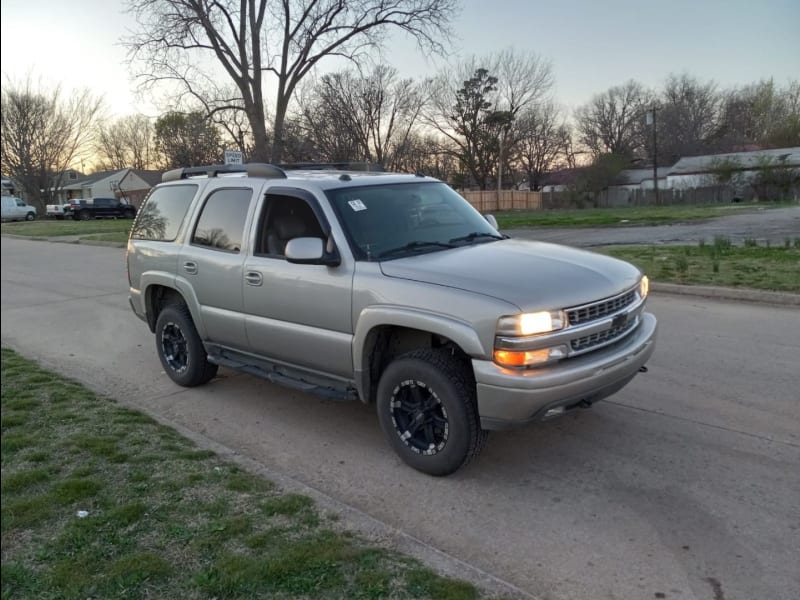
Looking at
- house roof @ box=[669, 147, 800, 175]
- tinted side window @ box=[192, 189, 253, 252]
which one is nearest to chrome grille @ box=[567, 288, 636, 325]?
tinted side window @ box=[192, 189, 253, 252]

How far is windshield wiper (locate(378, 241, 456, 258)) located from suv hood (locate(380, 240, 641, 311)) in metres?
0.13

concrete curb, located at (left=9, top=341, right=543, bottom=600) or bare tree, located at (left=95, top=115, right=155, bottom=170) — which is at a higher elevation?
bare tree, located at (left=95, top=115, right=155, bottom=170)

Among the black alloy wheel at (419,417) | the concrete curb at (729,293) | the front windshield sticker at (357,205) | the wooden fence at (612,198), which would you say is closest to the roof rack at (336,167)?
the front windshield sticker at (357,205)

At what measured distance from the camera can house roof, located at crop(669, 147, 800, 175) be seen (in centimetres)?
4609

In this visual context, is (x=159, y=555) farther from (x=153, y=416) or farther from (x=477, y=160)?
(x=477, y=160)

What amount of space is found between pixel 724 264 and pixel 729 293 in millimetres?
2574

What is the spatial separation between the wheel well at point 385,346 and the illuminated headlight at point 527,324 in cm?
60

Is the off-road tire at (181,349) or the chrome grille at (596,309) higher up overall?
the chrome grille at (596,309)

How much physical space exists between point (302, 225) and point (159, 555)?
256 centimetres

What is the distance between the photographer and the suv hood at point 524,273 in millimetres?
3594

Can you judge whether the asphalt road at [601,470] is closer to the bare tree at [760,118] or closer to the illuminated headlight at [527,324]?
the illuminated headlight at [527,324]

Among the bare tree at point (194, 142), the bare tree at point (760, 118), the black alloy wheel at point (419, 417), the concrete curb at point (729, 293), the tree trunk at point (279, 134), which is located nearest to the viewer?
the black alloy wheel at point (419, 417)

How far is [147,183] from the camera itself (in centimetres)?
7556

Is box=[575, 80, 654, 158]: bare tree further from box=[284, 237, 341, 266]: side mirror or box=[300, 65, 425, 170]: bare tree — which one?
box=[284, 237, 341, 266]: side mirror
